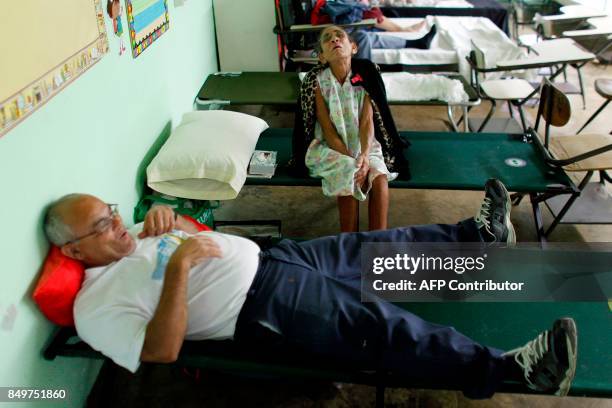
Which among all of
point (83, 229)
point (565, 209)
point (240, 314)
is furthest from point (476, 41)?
point (83, 229)

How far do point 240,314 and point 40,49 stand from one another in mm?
1131

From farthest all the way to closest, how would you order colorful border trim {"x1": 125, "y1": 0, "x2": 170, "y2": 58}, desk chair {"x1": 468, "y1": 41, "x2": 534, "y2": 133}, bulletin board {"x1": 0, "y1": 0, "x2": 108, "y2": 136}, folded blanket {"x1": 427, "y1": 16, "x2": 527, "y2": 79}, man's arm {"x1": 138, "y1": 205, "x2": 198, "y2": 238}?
folded blanket {"x1": 427, "y1": 16, "x2": 527, "y2": 79} < desk chair {"x1": 468, "y1": 41, "x2": 534, "y2": 133} < colorful border trim {"x1": 125, "y1": 0, "x2": 170, "y2": 58} < man's arm {"x1": 138, "y1": 205, "x2": 198, "y2": 238} < bulletin board {"x1": 0, "y1": 0, "x2": 108, "y2": 136}

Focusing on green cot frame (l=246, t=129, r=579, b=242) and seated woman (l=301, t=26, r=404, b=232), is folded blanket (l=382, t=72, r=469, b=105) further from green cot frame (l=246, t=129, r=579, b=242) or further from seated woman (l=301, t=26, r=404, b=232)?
seated woman (l=301, t=26, r=404, b=232)

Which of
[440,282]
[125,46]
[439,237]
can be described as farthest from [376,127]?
[125,46]

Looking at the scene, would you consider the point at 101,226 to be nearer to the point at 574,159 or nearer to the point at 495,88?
the point at 574,159

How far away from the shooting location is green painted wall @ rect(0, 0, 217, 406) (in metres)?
1.43

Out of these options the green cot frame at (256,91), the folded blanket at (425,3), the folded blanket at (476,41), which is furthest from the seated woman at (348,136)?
the folded blanket at (425,3)

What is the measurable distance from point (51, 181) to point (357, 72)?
1.73m

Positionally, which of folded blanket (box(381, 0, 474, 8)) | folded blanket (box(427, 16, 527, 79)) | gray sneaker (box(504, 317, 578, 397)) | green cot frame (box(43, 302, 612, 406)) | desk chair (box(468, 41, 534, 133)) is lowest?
green cot frame (box(43, 302, 612, 406))

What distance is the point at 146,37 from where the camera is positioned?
245 cm

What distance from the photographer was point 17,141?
1.44m

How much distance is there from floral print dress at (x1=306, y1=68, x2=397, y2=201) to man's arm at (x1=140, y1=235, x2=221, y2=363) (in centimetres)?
121

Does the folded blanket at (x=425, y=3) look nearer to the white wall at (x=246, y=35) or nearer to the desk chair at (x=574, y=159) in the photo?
the white wall at (x=246, y=35)

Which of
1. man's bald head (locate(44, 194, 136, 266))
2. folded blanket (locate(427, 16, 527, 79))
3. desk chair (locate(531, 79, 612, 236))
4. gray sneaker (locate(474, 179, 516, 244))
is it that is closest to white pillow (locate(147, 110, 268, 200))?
man's bald head (locate(44, 194, 136, 266))
